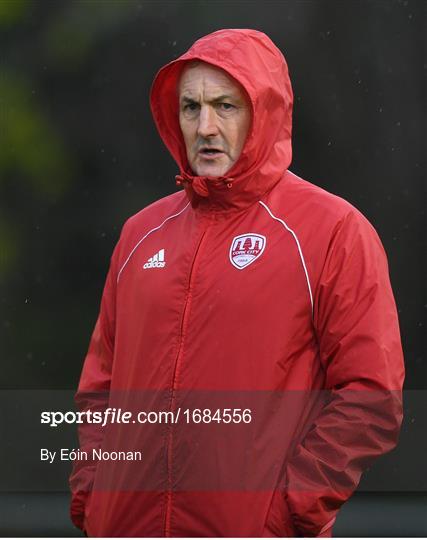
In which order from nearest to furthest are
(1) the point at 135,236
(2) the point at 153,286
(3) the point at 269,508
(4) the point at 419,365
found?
(3) the point at 269,508 < (2) the point at 153,286 < (1) the point at 135,236 < (4) the point at 419,365

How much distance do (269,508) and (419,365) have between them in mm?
1289

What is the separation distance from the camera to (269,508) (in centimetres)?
231

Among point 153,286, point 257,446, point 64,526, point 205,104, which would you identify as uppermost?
point 205,104

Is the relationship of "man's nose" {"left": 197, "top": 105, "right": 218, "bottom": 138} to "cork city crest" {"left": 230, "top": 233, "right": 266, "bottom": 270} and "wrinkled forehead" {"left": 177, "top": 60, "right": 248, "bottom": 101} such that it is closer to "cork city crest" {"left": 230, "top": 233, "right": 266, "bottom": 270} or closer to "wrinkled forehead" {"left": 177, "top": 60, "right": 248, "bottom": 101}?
"wrinkled forehead" {"left": 177, "top": 60, "right": 248, "bottom": 101}

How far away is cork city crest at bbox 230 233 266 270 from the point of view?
2.43m

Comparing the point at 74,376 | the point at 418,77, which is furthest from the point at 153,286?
the point at 418,77

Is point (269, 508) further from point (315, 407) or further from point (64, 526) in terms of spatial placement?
point (64, 526)

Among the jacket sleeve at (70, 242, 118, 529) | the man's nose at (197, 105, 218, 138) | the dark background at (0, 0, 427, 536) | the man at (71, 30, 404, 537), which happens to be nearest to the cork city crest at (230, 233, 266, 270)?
the man at (71, 30, 404, 537)

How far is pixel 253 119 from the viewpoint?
2.53 meters

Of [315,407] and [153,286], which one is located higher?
[153,286]

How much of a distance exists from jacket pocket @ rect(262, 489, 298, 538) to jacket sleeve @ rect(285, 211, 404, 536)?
19 millimetres

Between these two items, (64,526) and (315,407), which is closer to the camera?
(315,407)

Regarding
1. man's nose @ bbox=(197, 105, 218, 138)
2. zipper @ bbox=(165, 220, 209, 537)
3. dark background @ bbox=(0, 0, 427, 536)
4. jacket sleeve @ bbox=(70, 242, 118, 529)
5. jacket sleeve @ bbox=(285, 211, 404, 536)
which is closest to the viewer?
jacket sleeve @ bbox=(285, 211, 404, 536)

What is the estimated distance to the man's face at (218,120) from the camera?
254cm
